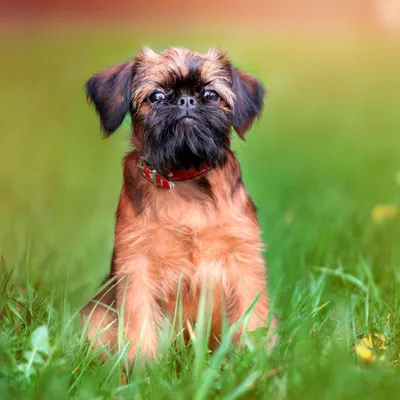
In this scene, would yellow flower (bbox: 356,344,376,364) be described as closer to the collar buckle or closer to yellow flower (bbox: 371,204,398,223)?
the collar buckle

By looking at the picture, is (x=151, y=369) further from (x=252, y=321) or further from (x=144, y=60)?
(x=144, y=60)

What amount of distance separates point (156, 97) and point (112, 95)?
0.75ft

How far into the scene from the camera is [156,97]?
3555 mm

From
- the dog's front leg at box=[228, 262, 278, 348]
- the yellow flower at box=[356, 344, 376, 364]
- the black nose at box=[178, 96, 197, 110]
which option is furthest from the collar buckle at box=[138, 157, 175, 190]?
the yellow flower at box=[356, 344, 376, 364]

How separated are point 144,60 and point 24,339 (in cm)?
132

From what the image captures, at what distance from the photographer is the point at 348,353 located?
3.19 meters

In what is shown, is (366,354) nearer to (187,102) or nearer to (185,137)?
(185,137)

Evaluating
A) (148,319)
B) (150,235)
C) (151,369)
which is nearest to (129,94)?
(150,235)

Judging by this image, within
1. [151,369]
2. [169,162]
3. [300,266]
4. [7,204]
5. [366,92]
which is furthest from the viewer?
[366,92]

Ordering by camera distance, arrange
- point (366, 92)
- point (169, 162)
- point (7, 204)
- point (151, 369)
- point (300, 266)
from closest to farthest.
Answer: point (151, 369) < point (169, 162) < point (300, 266) < point (7, 204) < point (366, 92)

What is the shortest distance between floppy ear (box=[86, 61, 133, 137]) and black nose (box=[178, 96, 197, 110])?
301mm

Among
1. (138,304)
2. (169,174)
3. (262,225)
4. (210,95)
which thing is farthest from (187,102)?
(262,225)

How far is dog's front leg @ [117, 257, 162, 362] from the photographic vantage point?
3.52 meters

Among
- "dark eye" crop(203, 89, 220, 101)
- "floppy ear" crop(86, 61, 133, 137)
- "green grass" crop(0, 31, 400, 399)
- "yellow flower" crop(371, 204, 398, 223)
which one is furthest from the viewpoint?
"yellow flower" crop(371, 204, 398, 223)
